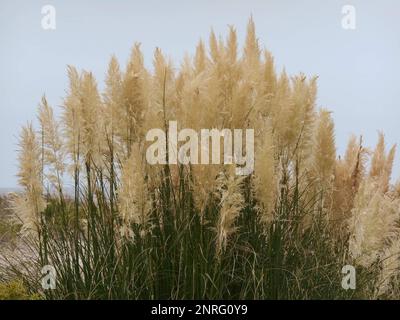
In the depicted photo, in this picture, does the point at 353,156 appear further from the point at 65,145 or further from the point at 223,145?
the point at 65,145

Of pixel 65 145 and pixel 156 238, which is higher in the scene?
pixel 65 145

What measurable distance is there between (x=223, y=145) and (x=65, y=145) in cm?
125

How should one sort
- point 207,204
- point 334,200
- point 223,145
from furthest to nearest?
point 334,200, point 207,204, point 223,145

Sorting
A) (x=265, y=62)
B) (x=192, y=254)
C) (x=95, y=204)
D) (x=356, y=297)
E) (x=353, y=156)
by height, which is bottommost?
(x=356, y=297)

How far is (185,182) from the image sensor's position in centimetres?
395

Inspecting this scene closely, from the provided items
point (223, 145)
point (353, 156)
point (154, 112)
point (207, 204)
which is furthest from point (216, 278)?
point (353, 156)

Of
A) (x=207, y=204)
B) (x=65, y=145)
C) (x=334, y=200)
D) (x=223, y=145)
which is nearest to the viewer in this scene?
(x=223, y=145)

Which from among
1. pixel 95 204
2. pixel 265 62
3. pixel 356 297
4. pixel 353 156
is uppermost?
pixel 265 62

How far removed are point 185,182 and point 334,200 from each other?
59.1 inches

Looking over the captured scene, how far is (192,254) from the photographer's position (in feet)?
12.4

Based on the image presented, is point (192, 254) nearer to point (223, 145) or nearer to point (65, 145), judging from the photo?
point (223, 145)

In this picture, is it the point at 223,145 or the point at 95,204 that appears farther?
the point at 95,204

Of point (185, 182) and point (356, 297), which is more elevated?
point (185, 182)

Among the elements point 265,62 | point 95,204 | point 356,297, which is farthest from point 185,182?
point 356,297
